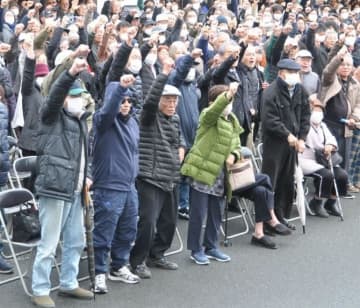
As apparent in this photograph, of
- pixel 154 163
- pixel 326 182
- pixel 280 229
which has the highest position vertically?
pixel 154 163

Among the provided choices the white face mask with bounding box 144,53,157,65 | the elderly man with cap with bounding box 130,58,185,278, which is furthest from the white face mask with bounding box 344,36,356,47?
the elderly man with cap with bounding box 130,58,185,278

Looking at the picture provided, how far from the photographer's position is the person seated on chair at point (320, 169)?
382 inches

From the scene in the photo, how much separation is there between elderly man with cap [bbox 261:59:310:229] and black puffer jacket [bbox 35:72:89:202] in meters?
3.24

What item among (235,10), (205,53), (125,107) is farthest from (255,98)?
(235,10)

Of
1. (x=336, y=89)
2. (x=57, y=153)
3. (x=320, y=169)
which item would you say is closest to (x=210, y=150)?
(x=57, y=153)

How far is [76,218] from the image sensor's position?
6430mm

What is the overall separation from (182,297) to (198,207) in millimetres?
1142

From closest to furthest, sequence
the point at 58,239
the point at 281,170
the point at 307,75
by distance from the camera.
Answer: the point at 58,239 < the point at 281,170 < the point at 307,75

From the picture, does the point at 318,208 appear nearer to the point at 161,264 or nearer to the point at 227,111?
the point at 227,111

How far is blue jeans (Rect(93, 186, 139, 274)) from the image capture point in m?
6.68

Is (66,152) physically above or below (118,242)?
above

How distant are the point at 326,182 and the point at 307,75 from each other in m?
2.07

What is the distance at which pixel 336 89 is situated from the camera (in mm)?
10633

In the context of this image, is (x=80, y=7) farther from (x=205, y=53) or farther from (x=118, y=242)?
(x=118, y=242)
